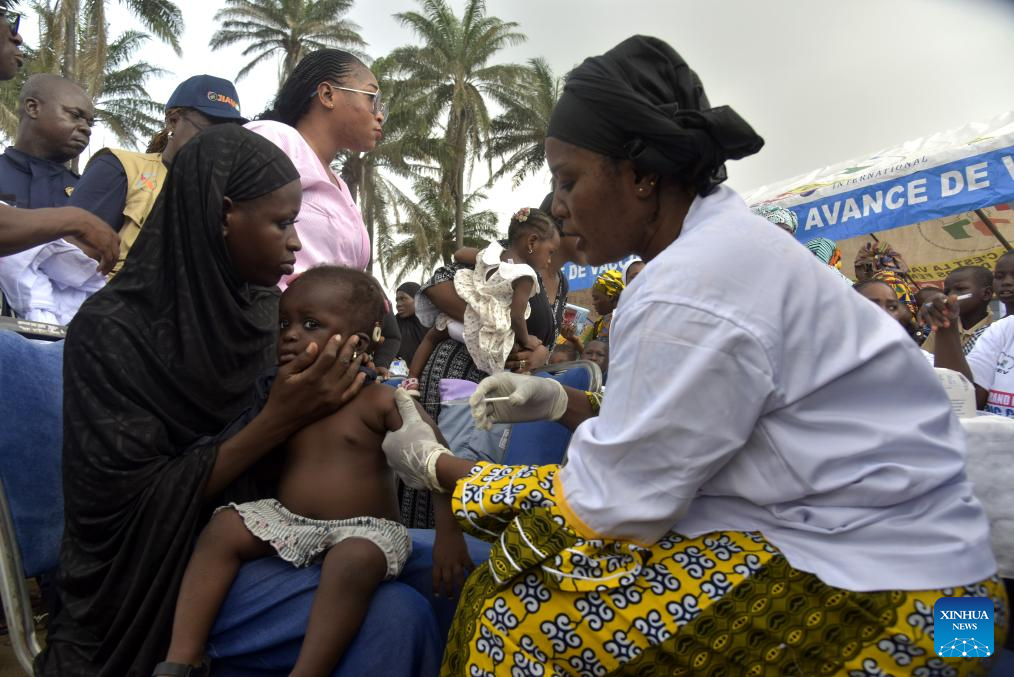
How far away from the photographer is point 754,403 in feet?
4.09

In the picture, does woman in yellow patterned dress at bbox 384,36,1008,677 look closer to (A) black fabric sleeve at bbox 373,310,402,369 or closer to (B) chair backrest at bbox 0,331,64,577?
(B) chair backrest at bbox 0,331,64,577

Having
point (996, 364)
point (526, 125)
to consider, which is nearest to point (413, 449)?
point (996, 364)

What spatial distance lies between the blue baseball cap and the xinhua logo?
3.45 m

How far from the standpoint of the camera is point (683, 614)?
4.15 feet

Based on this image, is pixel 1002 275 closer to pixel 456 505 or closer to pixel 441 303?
pixel 441 303

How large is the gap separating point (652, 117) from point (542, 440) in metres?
1.18

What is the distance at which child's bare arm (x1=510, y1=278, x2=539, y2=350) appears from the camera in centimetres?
332

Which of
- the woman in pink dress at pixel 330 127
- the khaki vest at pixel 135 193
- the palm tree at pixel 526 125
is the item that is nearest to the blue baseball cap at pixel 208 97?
the woman in pink dress at pixel 330 127

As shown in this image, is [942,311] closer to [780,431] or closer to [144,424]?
[780,431]

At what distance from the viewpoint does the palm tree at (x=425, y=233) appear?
2998 centimetres

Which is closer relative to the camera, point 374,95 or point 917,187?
point 374,95

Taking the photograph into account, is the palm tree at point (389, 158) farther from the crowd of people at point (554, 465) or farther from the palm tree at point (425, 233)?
the crowd of people at point (554, 465)

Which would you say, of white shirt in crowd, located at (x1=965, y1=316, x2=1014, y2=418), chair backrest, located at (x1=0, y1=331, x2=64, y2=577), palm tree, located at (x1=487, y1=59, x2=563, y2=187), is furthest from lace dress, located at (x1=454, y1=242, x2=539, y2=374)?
palm tree, located at (x1=487, y1=59, x2=563, y2=187)

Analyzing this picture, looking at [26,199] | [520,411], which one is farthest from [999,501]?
[26,199]
